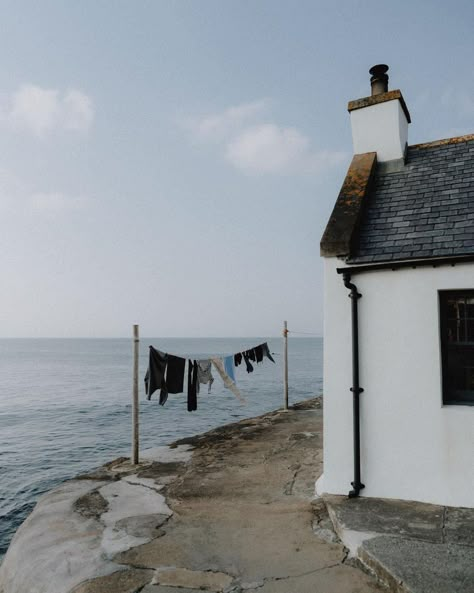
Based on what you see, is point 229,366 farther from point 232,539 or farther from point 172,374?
point 232,539

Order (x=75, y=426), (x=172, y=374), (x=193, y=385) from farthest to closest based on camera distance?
(x=75, y=426), (x=193, y=385), (x=172, y=374)

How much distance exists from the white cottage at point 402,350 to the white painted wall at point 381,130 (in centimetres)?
173

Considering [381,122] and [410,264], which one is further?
[381,122]

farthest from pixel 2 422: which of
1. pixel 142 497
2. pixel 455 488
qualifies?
pixel 455 488

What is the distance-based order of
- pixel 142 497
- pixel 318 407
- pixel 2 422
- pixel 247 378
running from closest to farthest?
pixel 142 497
pixel 318 407
pixel 2 422
pixel 247 378

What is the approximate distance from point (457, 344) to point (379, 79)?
6.43 metres

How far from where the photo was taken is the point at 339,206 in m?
8.29

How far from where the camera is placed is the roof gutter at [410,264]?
656cm

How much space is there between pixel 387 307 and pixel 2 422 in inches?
1150

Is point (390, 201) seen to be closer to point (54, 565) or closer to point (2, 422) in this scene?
point (54, 565)

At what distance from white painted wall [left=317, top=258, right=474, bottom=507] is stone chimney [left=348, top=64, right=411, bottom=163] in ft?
11.5

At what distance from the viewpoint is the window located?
6.75m

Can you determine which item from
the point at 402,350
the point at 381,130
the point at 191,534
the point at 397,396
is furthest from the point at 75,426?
the point at 381,130

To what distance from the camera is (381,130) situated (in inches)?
366
